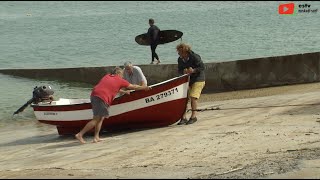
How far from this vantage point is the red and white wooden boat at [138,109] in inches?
465

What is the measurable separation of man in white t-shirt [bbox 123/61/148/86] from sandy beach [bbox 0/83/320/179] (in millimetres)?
926

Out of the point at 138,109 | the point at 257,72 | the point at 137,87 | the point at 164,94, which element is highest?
the point at 137,87

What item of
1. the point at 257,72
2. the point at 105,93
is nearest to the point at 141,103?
the point at 105,93

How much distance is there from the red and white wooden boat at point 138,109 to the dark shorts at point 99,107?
0.83 m

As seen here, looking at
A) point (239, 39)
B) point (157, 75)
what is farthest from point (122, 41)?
point (157, 75)

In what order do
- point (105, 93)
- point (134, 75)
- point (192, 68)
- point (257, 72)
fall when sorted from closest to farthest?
1. point (105, 93)
2. point (192, 68)
3. point (134, 75)
4. point (257, 72)

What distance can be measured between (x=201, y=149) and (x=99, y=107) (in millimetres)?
2449

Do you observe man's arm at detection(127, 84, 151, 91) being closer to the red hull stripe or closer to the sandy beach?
the red hull stripe

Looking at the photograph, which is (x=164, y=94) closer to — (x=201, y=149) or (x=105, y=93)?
(x=105, y=93)

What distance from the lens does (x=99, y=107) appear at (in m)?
11.1

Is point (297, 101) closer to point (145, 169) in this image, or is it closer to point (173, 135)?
point (173, 135)

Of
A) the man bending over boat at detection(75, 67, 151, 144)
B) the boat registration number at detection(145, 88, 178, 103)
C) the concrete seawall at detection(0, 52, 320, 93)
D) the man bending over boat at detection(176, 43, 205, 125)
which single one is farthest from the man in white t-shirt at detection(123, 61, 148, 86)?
the concrete seawall at detection(0, 52, 320, 93)

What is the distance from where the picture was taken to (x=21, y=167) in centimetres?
945

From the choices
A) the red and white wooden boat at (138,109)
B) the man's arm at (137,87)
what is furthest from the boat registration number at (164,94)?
the man's arm at (137,87)
